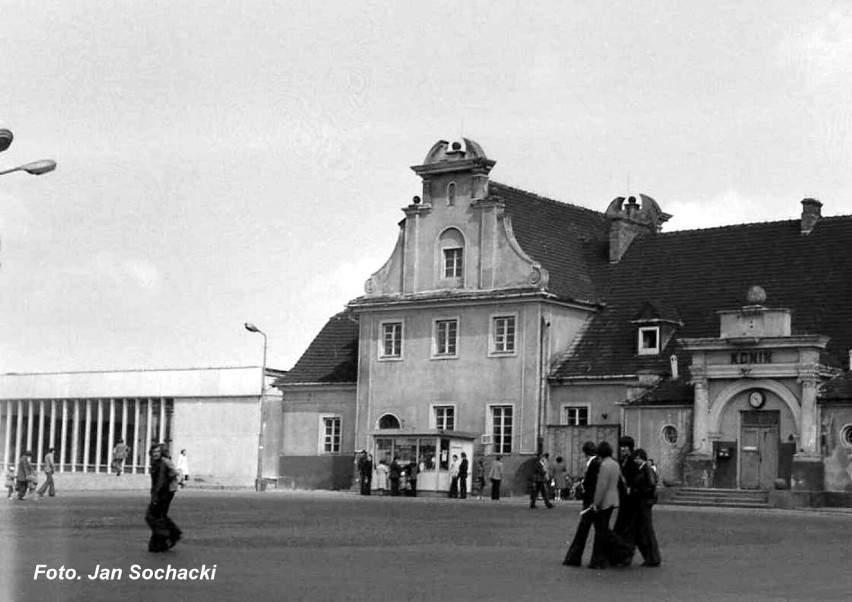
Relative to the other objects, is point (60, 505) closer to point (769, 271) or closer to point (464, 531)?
point (464, 531)

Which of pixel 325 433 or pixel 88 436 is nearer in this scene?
pixel 88 436

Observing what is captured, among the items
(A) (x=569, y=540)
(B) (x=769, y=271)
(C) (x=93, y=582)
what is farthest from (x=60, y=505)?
(B) (x=769, y=271)

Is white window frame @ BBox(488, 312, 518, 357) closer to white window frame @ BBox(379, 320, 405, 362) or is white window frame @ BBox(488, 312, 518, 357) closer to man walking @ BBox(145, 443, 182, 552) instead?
white window frame @ BBox(379, 320, 405, 362)

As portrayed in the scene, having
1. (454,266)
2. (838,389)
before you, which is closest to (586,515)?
(838,389)

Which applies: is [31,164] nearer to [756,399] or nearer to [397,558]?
[397,558]

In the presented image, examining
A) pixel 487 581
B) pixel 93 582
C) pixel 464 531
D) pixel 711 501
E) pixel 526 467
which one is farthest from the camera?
pixel 526 467

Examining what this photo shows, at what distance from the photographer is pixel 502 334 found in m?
60.7

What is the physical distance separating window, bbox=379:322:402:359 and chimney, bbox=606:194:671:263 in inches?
344

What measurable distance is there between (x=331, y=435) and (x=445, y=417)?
20.9 feet

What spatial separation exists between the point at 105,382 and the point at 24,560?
2.80 m

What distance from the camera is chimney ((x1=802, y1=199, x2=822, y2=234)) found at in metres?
59.5

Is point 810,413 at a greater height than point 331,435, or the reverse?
point 810,413

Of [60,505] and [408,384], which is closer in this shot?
[60,505]

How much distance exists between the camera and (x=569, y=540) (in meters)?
29.2
